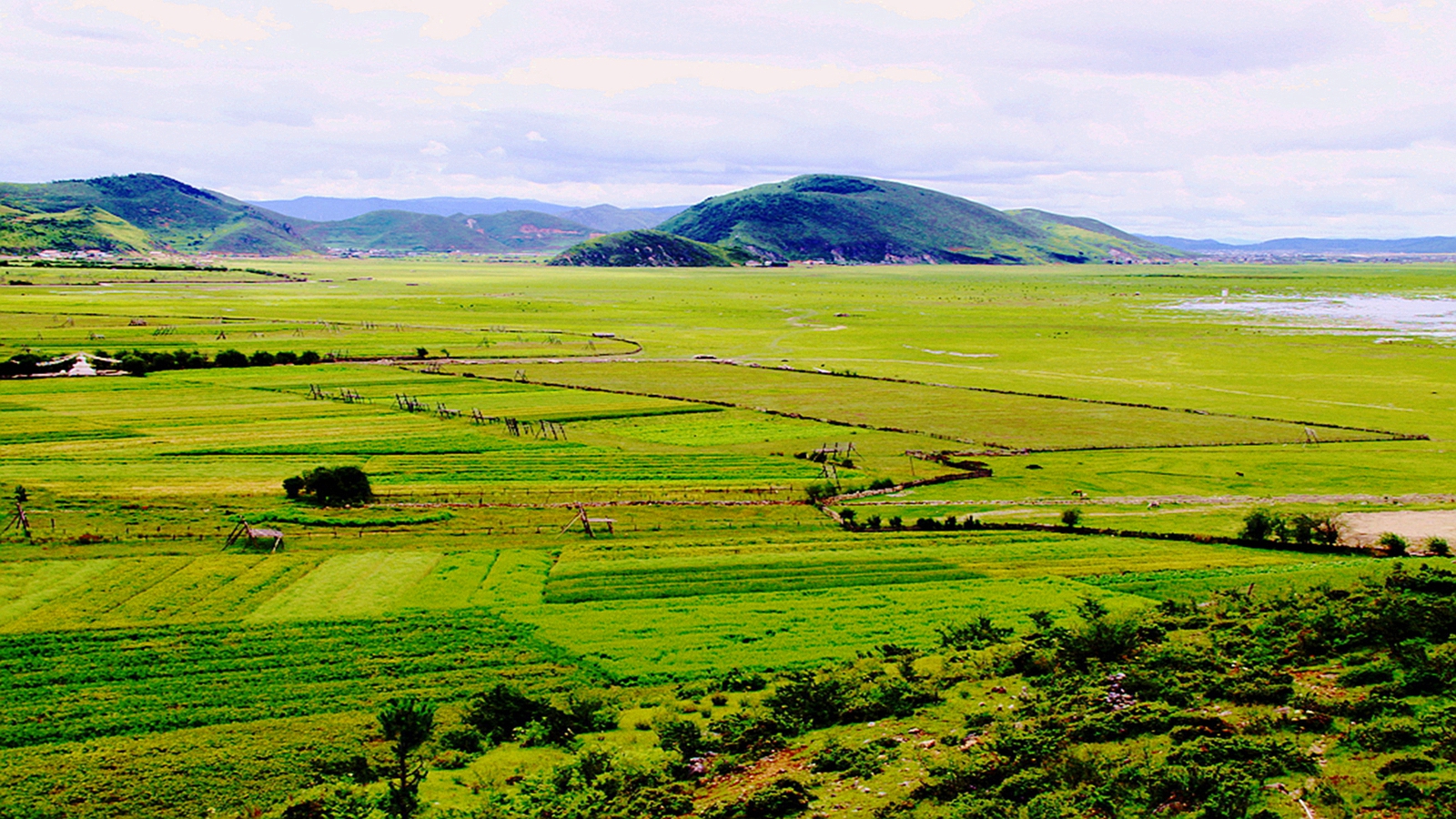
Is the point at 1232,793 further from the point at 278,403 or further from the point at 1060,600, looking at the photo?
the point at 278,403

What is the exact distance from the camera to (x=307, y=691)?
86.1 feet

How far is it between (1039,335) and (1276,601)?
104 m

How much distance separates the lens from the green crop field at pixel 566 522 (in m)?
25.8

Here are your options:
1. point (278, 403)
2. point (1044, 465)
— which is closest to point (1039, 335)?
point (1044, 465)

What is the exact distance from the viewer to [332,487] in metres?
46.1

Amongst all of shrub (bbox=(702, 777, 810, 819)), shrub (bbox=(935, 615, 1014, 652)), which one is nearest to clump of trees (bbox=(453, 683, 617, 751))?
shrub (bbox=(702, 777, 810, 819))

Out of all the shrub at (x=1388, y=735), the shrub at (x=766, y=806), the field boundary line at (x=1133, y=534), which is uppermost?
the shrub at (x=1388, y=735)

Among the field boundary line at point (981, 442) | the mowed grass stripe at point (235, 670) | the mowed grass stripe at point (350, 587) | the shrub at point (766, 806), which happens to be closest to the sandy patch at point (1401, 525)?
the field boundary line at point (981, 442)

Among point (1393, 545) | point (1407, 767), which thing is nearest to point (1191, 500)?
point (1393, 545)

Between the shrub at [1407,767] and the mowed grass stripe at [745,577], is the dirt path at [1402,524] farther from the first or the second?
the shrub at [1407,767]

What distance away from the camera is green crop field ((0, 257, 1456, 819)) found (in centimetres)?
2583

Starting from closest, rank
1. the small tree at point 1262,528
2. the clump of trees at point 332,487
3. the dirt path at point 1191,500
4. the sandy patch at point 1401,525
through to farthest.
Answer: the small tree at point 1262,528, the sandy patch at point 1401,525, the clump of trees at point 332,487, the dirt path at point 1191,500

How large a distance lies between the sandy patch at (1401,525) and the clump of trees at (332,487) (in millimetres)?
47159

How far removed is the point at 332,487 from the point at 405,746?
28.4 meters
